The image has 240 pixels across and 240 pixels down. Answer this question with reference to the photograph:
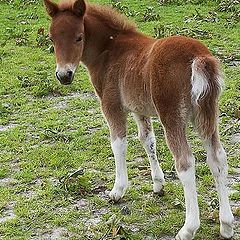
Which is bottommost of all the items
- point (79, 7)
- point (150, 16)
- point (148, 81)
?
point (150, 16)

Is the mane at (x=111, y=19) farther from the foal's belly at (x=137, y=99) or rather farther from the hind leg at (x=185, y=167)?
the hind leg at (x=185, y=167)

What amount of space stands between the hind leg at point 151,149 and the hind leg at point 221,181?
1012mm

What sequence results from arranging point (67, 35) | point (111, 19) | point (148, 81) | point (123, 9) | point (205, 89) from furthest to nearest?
point (123, 9), point (111, 19), point (67, 35), point (148, 81), point (205, 89)

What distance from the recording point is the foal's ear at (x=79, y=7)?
556 cm

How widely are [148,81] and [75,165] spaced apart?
2.00 meters

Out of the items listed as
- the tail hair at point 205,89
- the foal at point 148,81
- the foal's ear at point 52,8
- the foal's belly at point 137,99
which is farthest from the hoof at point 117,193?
the foal's ear at point 52,8

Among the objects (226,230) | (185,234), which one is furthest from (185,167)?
(226,230)

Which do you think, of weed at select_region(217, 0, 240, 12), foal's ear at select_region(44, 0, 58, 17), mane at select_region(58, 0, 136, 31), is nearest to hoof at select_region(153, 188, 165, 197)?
mane at select_region(58, 0, 136, 31)

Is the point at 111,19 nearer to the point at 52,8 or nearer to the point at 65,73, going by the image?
the point at 52,8

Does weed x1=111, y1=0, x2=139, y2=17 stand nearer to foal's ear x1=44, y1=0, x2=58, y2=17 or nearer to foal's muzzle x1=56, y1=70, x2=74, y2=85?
foal's ear x1=44, y1=0, x2=58, y2=17

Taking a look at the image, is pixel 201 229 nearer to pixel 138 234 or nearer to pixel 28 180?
pixel 138 234

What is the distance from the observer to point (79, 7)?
5582 millimetres

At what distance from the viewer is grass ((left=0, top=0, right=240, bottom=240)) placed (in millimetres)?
5320

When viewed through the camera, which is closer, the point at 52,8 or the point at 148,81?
the point at 148,81
